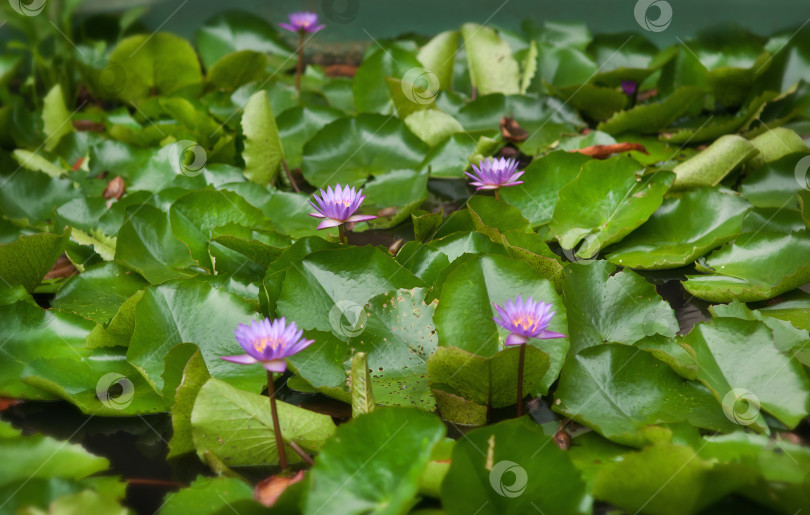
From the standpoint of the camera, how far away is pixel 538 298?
0.99m

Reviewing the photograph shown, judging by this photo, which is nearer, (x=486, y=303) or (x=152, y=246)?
(x=486, y=303)

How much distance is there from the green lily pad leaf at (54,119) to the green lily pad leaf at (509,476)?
1558 millimetres

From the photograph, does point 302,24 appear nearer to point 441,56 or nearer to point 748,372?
point 441,56

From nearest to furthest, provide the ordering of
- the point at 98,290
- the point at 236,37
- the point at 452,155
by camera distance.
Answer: the point at 98,290, the point at 452,155, the point at 236,37

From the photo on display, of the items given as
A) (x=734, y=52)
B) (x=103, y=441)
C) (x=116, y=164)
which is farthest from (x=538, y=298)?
(x=734, y=52)

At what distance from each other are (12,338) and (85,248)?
30 centimetres

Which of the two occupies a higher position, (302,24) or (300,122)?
(302,24)

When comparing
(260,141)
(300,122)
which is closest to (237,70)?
(300,122)

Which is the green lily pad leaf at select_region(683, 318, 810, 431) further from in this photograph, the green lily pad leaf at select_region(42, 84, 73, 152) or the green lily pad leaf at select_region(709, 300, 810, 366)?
the green lily pad leaf at select_region(42, 84, 73, 152)

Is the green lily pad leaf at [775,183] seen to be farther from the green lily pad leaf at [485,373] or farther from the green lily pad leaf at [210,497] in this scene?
the green lily pad leaf at [210,497]

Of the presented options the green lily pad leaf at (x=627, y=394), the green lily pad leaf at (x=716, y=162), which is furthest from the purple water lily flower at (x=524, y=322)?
the green lily pad leaf at (x=716, y=162)

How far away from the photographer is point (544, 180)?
1416mm

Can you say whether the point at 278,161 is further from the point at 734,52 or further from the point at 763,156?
the point at 734,52

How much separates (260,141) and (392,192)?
32 cm
